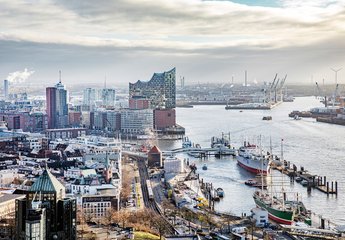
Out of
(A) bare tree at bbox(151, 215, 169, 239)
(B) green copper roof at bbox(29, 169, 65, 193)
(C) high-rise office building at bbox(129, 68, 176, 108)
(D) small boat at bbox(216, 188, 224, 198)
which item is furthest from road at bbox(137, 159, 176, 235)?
(C) high-rise office building at bbox(129, 68, 176, 108)

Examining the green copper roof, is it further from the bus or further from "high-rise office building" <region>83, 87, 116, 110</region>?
"high-rise office building" <region>83, 87, 116, 110</region>

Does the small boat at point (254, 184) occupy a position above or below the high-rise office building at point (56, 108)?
below

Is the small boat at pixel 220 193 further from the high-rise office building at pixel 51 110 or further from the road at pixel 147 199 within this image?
the high-rise office building at pixel 51 110

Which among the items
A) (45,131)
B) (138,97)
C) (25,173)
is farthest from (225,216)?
(138,97)

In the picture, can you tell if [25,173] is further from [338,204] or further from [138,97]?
[138,97]

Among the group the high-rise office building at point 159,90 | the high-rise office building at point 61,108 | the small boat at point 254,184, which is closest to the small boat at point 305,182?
the small boat at point 254,184

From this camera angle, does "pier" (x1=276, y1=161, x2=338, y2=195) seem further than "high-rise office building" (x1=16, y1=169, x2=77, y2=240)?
Yes
